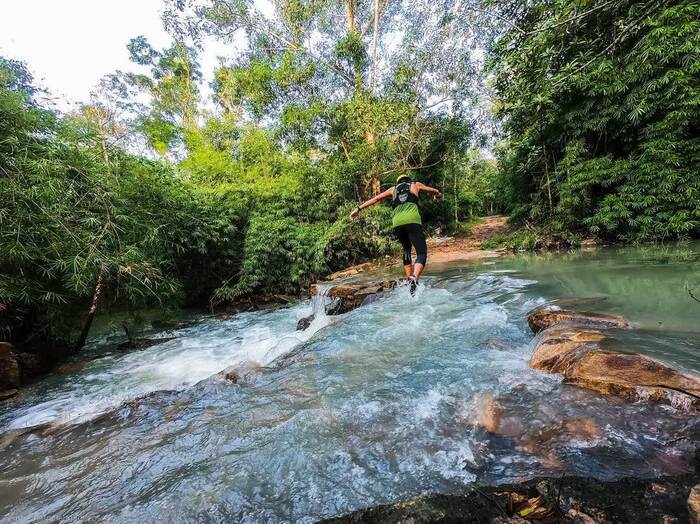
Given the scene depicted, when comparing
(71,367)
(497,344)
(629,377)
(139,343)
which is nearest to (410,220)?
(497,344)

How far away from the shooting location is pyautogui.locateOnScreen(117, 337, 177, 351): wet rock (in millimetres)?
6137

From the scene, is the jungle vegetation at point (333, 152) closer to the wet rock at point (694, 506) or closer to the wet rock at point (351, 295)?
the wet rock at point (351, 295)

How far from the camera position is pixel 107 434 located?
2.75 meters

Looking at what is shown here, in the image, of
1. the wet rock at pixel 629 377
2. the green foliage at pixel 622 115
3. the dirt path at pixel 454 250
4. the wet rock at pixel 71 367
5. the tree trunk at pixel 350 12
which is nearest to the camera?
the wet rock at pixel 629 377

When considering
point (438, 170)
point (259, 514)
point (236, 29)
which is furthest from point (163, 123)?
point (259, 514)

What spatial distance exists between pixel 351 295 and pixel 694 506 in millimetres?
5387

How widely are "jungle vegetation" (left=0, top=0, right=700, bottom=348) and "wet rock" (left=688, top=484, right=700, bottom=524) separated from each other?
166 inches

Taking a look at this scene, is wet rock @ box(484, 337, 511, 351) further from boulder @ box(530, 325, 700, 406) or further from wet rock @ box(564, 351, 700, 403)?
wet rock @ box(564, 351, 700, 403)

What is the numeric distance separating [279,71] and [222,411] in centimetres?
1339

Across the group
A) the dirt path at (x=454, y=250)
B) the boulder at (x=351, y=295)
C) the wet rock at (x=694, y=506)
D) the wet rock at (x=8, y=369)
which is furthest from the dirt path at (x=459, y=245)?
the wet rock at (x=8, y=369)

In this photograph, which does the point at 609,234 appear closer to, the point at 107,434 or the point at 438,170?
the point at 438,170

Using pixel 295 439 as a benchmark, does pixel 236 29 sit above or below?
above

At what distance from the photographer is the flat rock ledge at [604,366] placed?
1859 mm

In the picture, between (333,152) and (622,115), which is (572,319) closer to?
(622,115)
